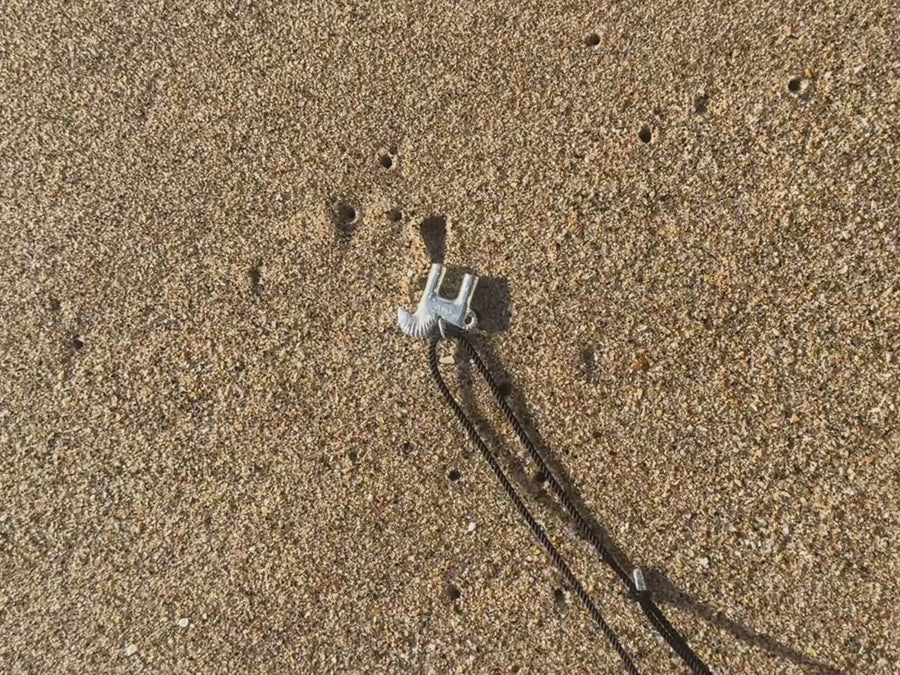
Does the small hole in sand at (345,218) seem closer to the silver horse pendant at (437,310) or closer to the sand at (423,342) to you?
the sand at (423,342)

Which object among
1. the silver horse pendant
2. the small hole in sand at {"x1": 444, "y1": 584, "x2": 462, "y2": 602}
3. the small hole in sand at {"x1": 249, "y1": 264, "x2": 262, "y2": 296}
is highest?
the silver horse pendant

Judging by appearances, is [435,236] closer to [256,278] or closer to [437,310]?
[437,310]

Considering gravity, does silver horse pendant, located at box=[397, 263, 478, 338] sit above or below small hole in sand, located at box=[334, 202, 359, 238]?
below

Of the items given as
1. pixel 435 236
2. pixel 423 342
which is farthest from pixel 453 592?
pixel 435 236

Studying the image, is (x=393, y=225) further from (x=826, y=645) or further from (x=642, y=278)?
(x=826, y=645)

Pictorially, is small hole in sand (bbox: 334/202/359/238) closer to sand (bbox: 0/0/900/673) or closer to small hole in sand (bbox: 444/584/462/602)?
sand (bbox: 0/0/900/673)

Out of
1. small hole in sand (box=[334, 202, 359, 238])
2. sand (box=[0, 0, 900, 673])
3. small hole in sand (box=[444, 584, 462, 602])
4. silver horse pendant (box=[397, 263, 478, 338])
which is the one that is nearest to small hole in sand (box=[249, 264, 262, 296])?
sand (box=[0, 0, 900, 673])

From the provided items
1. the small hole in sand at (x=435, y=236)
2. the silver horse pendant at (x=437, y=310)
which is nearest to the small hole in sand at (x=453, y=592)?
the silver horse pendant at (x=437, y=310)

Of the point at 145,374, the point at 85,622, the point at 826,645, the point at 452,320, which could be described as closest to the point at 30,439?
the point at 145,374
